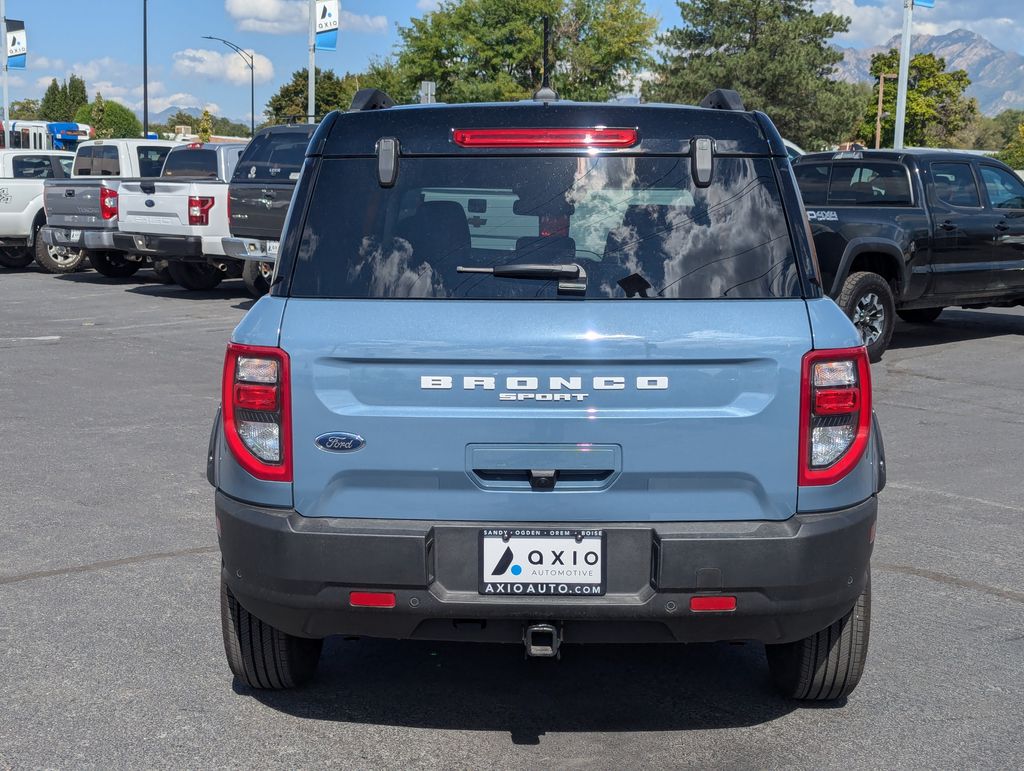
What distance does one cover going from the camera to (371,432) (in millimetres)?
3359

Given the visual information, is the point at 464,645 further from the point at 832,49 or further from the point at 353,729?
the point at 832,49

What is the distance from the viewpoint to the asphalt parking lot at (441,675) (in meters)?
3.69

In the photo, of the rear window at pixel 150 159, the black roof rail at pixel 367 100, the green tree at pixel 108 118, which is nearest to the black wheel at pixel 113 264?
the rear window at pixel 150 159

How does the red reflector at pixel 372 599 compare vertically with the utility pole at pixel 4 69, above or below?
below

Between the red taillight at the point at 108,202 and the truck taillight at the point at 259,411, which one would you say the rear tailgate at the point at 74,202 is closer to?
the red taillight at the point at 108,202


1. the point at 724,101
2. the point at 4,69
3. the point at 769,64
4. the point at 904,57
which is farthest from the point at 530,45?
the point at 724,101

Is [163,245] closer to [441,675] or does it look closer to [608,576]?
[441,675]

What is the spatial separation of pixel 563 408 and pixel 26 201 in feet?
65.4

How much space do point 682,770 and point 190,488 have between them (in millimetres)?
4036

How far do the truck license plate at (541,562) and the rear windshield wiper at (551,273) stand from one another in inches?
25.7

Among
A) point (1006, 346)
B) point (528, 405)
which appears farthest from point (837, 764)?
point (1006, 346)

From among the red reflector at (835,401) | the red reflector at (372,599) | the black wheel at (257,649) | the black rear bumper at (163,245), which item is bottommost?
the black wheel at (257,649)

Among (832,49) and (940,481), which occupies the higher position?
(832,49)

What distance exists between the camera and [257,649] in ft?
12.9
